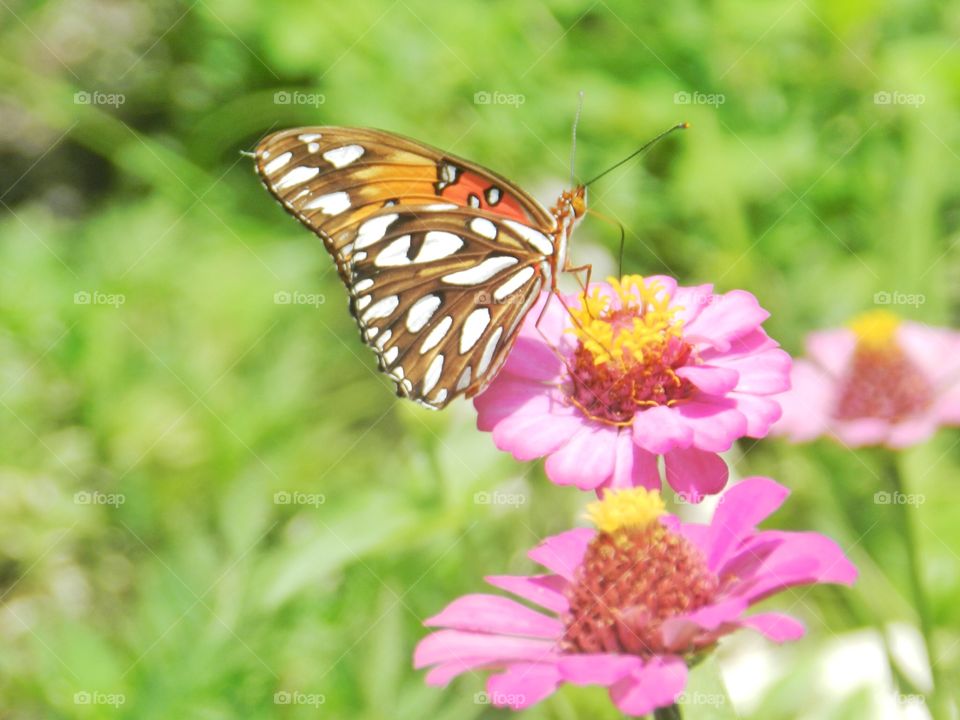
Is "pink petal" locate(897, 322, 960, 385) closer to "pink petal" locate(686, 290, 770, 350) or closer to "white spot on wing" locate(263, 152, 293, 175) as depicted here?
"pink petal" locate(686, 290, 770, 350)

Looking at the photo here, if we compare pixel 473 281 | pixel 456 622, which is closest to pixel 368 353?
pixel 473 281

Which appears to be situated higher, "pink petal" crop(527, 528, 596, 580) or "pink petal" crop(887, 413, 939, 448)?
"pink petal" crop(887, 413, 939, 448)

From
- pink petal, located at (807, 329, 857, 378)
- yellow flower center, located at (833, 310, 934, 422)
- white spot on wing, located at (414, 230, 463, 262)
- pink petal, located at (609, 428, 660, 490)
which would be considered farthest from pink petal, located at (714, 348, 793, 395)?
pink petal, located at (807, 329, 857, 378)

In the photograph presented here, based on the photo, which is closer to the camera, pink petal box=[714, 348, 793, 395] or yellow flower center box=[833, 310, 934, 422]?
→ pink petal box=[714, 348, 793, 395]

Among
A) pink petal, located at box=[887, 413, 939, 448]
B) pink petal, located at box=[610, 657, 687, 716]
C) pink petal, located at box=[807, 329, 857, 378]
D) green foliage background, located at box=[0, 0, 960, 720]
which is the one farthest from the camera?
green foliage background, located at box=[0, 0, 960, 720]

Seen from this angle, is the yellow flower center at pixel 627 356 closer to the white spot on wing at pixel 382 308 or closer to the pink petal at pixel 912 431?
the white spot on wing at pixel 382 308

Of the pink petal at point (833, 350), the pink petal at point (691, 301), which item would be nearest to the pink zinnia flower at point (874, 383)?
the pink petal at point (833, 350)

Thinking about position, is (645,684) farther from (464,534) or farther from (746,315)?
(464,534)
